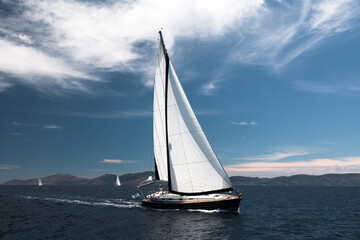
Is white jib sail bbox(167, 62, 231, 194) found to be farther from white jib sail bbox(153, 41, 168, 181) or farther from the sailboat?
white jib sail bbox(153, 41, 168, 181)

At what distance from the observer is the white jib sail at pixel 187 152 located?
42.0 meters

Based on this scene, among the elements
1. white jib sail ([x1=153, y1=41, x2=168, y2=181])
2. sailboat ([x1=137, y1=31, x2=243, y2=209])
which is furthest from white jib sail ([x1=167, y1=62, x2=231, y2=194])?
white jib sail ([x1=153, y1=41, x2=168, y2=181])

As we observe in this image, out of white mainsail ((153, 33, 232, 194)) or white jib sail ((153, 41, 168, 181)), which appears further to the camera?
white jib sail ((153, 41, 168, 181))

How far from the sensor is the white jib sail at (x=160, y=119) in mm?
46713

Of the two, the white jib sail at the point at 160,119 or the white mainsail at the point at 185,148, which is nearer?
the white mainsail at the point at 185,148

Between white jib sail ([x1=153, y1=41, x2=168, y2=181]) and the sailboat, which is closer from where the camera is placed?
the sailboat

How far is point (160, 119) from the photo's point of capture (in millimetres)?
48625

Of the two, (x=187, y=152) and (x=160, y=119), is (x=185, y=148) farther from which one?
(x=160, y=119)

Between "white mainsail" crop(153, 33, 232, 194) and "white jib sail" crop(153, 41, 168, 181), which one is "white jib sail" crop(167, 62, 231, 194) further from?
"white jib sail" crop(153, 41, 168, 181)

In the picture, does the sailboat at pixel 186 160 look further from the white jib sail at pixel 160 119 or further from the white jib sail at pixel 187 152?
the white jib sail at pixel 160 119

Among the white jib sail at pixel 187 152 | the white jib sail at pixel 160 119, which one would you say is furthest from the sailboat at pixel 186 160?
the white jib sail at pixel 160 119

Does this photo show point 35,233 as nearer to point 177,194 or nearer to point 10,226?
point 10,226

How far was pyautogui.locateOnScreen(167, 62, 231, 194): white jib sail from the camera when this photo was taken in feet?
138

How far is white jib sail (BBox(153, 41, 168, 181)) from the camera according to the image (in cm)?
4671
